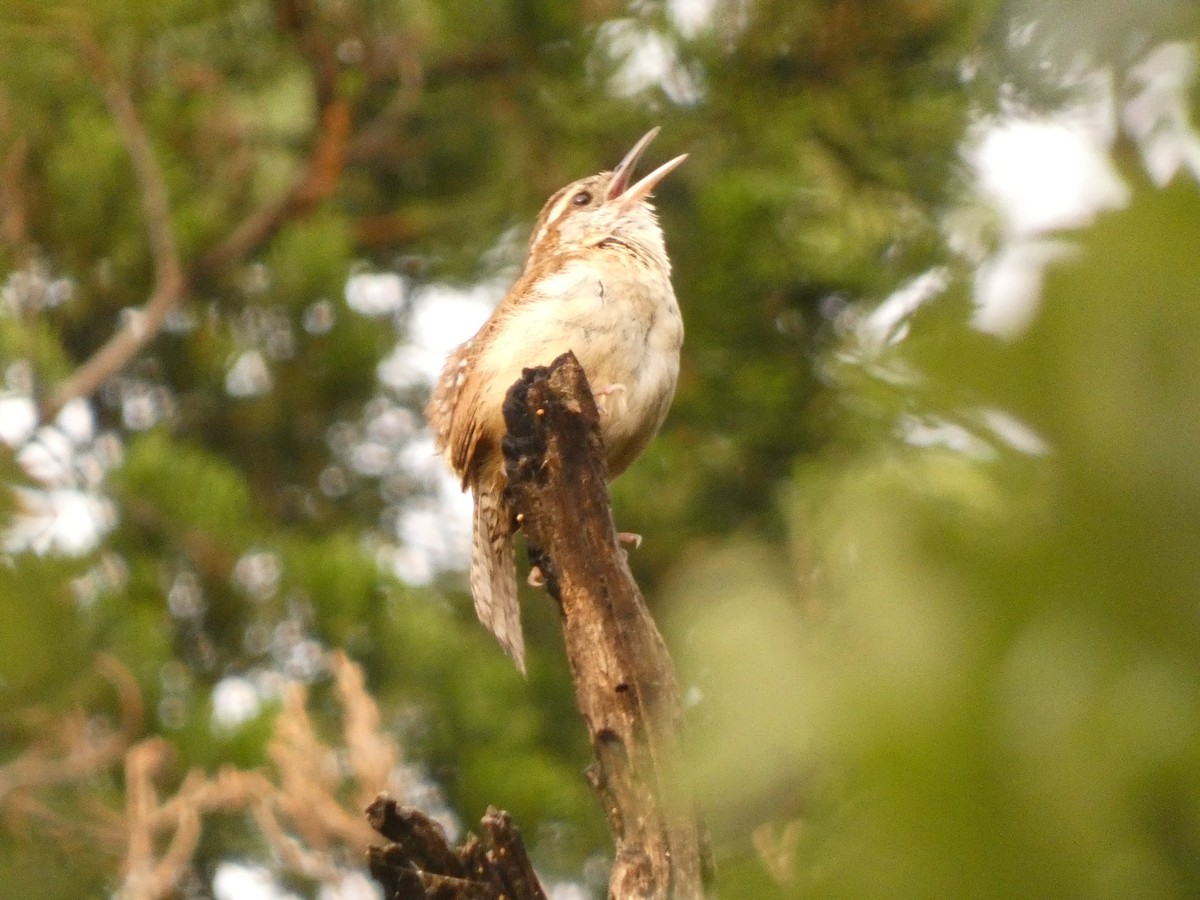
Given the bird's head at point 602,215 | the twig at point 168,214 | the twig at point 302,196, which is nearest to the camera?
A: the bird's head at point 602,215

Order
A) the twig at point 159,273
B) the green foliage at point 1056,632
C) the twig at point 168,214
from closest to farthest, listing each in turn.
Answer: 1. the green foliage at point 1056,632
2. the twig at point 159,273
3. the twig at point 168,214

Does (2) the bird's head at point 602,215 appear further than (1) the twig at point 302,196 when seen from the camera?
No

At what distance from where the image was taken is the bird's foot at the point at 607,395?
3.76 metres

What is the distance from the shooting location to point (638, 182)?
4.97 metres

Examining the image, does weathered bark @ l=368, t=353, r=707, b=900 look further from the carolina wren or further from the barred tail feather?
the barred tail feather

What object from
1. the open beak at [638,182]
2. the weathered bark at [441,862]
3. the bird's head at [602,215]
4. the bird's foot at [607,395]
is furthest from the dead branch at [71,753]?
the weathered bark at [441,862]

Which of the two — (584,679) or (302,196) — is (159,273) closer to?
(302,196)

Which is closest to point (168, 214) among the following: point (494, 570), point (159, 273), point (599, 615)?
point (159, 273)

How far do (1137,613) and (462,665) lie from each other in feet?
20.0

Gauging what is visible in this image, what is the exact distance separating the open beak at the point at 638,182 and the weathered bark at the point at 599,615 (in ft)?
6.95

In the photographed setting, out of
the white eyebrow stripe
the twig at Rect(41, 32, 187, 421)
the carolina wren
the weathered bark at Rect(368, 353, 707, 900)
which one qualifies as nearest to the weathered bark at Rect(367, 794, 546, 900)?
the weathered bark at Rect(368, 353, 707, 900)

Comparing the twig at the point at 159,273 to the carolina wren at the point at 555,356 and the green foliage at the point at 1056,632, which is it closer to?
the carolina wren at the point at 555,356

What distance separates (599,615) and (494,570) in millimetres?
1616

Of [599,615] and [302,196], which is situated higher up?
[302,196]
